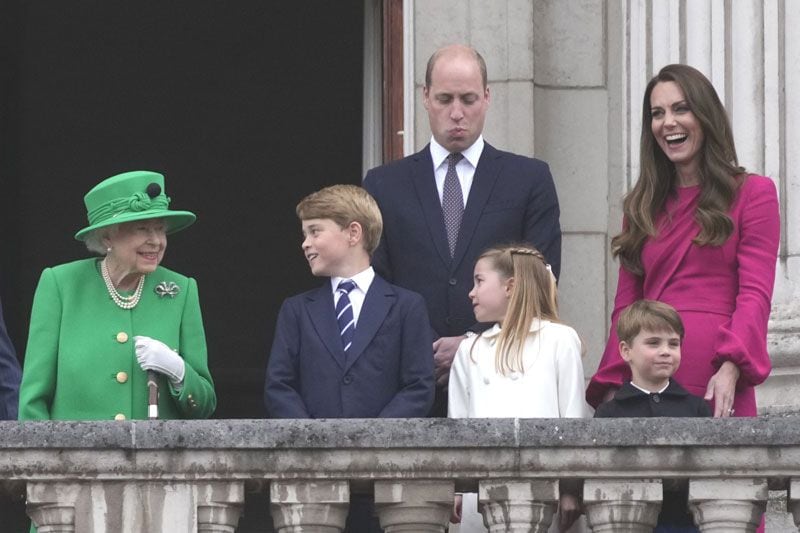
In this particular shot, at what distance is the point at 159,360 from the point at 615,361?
1342 mm

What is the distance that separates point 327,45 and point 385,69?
19.2ft

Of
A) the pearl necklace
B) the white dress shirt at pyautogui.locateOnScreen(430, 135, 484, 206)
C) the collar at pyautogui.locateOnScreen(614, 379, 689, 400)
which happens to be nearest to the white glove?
the pearl necklace

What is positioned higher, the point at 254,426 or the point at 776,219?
the point at 776,219

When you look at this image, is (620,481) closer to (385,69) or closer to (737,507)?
(737,507)

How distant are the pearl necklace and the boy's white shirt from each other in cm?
100

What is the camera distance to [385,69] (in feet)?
35.4

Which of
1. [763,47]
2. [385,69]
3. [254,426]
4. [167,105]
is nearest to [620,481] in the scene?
[254,426]

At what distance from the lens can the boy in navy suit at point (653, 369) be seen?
7273 millimetres

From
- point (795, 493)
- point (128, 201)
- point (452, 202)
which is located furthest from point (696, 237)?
point (128, 201)

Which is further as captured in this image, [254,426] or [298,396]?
[298,396]

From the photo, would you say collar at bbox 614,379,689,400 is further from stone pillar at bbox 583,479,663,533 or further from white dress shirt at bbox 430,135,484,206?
white dress shirt at bbox 430,135,484,206

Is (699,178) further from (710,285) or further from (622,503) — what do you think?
(622,503)

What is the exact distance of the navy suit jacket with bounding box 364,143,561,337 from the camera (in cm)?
806

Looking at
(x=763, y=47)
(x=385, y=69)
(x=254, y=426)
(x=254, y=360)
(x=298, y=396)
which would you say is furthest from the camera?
(x=254, y=360)
